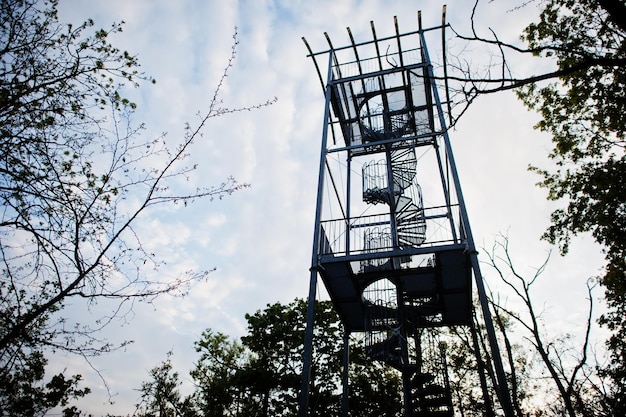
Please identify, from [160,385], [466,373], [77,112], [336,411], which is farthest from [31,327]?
[160,385]

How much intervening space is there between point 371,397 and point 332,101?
12.8 meters

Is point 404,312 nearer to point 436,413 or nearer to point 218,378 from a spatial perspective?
point 436,413

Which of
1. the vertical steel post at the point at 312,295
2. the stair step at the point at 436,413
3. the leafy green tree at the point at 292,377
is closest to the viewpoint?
the vertical steel post at the point at 312,295

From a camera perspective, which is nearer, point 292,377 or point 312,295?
point 312,295

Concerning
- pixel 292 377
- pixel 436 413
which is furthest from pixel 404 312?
pixel 292 377

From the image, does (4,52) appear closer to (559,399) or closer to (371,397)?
(371,397)

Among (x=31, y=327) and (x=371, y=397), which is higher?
(x=371, y=397)

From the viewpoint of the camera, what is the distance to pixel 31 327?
4754 mm

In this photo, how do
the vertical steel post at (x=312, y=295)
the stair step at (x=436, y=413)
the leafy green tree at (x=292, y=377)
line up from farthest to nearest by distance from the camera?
the leafy green tree at (x=292, y=377) → the stair step at (x=436, y=413) → the vertical steel post at (x=312, y=295)

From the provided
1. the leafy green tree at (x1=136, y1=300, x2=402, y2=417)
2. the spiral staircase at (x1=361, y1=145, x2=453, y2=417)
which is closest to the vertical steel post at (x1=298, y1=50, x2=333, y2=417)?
the spiral staircase at (x1=361, y1=145, x2=453, y2=417)

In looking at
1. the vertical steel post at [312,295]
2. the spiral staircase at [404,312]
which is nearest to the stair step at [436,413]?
the spiral staircase at [404,312]

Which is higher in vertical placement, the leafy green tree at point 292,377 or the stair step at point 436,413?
the leafy green tree at point 292,377

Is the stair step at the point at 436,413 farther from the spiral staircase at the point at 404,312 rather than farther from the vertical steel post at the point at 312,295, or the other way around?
the vertical steel post at the point at 312,295

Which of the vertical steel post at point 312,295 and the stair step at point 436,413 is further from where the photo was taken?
the stair step at point 436,413
